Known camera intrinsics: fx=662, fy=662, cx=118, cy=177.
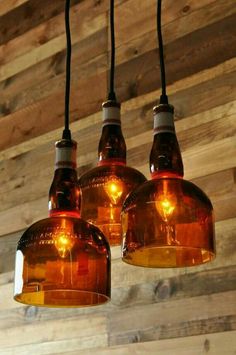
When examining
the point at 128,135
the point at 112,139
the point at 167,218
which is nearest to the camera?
the point at 167,218

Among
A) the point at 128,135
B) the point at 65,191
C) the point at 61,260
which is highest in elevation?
the point at 128,135

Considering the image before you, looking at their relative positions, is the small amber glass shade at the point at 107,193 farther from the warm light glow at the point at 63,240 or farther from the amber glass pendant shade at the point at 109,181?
the warm light glow at the point at 63,240

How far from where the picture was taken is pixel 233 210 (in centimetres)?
186

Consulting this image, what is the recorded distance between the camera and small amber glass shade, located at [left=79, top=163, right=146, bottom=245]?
1.30 metres

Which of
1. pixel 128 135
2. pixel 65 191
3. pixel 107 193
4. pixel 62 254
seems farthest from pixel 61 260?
pixel 128 135

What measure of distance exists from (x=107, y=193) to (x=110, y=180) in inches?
1.1

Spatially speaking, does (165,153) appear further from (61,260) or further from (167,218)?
(61,260)

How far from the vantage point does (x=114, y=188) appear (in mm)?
1308

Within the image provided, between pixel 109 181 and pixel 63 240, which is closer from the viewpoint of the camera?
pixel 63 240

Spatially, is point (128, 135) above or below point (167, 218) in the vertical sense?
above

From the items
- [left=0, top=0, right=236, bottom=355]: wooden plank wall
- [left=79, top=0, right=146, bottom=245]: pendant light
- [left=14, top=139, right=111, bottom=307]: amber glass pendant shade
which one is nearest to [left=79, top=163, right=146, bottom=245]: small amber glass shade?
[left=79, top=0, right=146, bottom=245]: pendant light

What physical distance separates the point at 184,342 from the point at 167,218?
34.1 inches

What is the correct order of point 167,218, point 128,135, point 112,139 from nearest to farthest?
point 167,218 → point 112,139 → point 128,135

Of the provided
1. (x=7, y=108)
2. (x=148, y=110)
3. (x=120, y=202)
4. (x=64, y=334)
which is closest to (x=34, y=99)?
(x=7, y=108)
